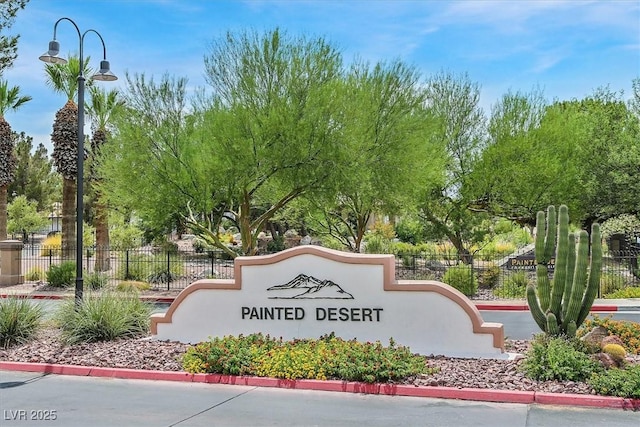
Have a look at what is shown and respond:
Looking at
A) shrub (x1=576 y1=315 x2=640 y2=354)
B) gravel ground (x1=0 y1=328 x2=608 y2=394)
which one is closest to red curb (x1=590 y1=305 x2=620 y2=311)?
shrub (x1=576 y1=315 x2=640 y2=354)

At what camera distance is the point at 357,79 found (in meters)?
24.2

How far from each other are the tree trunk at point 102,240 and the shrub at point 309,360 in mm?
19219

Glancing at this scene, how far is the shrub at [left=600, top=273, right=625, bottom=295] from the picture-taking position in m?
21.8

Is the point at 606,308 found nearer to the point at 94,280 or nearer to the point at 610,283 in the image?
the point at 610,283

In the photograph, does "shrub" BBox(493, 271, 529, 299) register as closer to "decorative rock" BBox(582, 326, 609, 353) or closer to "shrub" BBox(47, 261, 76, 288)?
"decorative rock" BBox(582, 326, 609, 353)

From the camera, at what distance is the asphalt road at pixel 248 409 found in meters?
7.79

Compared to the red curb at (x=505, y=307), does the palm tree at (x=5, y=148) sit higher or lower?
higher

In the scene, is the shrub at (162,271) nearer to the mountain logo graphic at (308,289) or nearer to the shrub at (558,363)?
the mountain logo graphic at (308,289)

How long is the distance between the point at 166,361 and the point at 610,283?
658 inches

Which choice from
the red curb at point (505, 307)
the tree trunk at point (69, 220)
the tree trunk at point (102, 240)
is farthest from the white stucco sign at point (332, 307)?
the tree trunk at point (69, 220)

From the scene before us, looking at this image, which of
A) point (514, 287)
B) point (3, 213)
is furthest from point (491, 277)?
point (3, 213)

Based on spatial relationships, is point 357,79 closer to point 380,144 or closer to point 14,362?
point 380,144

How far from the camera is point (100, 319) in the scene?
12.6 m

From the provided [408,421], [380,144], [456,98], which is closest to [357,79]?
[380,144]
